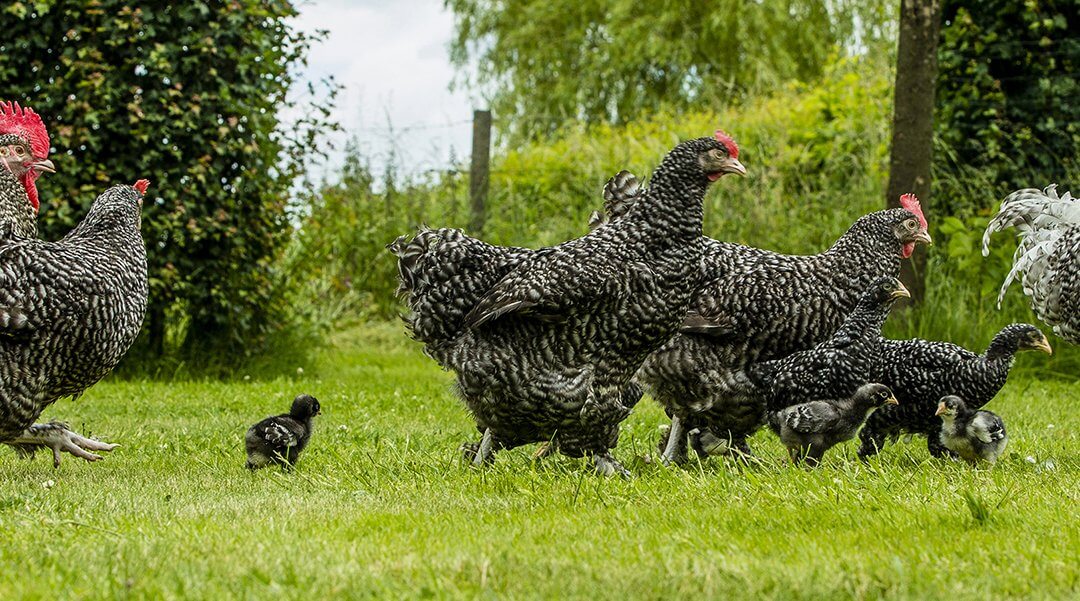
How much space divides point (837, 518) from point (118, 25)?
7.85m

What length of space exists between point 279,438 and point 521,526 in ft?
6.74

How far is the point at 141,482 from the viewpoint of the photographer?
5609 millimetres

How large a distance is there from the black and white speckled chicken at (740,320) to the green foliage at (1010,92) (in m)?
5.37

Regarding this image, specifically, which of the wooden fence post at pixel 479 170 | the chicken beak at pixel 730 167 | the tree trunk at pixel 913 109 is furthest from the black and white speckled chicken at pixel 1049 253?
the wooden fence post at pixel 479 170

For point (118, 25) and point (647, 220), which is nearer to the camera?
point (647, 220)

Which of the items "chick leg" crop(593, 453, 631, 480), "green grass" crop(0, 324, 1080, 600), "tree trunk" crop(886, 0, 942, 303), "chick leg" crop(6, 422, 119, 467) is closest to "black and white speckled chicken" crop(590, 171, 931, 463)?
"green grass" crop(0, 324, 1080, 600)

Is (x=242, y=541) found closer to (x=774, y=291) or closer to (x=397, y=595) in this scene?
(x=397, y=595)

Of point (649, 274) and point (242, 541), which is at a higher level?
point (649, 274)

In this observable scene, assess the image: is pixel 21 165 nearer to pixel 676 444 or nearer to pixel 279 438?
pixel 279 438

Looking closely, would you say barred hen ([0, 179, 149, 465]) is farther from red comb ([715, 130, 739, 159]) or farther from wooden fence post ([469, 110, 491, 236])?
wooden fence post ([469, 110, 491, 236])

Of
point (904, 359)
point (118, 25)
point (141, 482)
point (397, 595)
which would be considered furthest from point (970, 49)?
point (397, 595)

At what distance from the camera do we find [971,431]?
5832mm

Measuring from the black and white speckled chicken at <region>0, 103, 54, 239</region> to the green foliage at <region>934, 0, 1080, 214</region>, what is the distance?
848 centimetres

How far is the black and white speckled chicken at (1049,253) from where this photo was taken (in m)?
6.77
